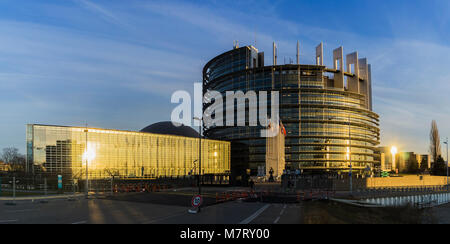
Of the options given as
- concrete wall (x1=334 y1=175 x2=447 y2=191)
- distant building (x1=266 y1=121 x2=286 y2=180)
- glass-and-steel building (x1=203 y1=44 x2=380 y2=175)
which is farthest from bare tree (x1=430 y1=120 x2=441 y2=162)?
distant building (x1=266 y1=121 x2=286 y2=180)

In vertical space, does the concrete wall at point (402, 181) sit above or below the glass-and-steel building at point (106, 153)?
below

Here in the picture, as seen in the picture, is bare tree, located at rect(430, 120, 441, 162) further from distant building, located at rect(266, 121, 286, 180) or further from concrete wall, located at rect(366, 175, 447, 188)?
distant building, located at rect(266, 121, 286, 180)

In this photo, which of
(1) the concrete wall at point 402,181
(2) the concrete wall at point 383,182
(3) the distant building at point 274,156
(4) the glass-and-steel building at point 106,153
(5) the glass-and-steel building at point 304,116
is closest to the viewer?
(2) the concrete wall at point 383,182

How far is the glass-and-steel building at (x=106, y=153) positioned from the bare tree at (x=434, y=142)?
292 ft

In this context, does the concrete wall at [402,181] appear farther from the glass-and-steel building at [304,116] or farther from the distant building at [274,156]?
the glass-and-steel building at [304,116]

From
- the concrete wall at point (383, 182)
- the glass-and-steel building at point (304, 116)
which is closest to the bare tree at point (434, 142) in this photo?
the glass-and-steel building at point (304, 116)

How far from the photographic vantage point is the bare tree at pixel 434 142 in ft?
407

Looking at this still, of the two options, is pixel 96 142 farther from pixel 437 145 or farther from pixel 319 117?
pixel 437 145

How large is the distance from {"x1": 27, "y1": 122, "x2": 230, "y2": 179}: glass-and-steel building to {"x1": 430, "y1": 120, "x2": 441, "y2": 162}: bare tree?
89.0 metres

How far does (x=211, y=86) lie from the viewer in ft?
472

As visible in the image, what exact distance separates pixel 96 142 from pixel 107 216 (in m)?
57.0

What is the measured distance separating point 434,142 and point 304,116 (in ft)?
171

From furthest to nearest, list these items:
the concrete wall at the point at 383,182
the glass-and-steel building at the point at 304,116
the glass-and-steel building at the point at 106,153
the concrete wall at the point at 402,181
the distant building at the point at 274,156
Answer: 1. the glass-and-steel building at the point at 304,116
2. the glass-and-steel building at the point at 106,153
3. the distant building at the point at 274,156
4. the concrete wall at the point at 402,181
5. the concrete wall at the point at 383,182
